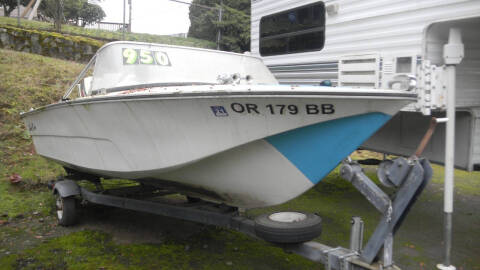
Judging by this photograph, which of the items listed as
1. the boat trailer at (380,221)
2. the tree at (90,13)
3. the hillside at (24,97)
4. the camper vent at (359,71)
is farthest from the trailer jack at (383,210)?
the tree at (90,13)

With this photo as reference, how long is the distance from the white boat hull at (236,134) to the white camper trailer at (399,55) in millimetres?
449

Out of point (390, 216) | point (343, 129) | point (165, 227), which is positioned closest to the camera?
point (390, 216)

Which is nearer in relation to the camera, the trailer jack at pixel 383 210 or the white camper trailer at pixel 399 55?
the trailer jack at pixel 383 210

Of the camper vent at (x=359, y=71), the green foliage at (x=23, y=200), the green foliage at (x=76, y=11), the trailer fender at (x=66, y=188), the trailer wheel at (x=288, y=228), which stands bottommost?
the green foliage at (x=23, y=200)

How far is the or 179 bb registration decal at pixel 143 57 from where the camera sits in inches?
174

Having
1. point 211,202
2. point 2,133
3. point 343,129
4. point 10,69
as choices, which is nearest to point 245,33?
point 10,69

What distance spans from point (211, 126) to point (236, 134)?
0.69 ft

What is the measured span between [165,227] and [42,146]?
2.16 m

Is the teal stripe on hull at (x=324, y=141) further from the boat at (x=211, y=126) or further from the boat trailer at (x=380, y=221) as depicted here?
the boat trailer at (x=380, y=221)

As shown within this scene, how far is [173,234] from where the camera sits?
4.55 meters

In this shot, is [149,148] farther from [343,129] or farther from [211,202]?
[343,129]

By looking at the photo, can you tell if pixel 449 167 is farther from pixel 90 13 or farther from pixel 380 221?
pixel 90 13

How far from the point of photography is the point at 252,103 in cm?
283

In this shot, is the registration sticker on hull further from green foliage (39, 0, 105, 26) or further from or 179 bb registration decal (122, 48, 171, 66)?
green foliage (39, 0, 105, 26)
